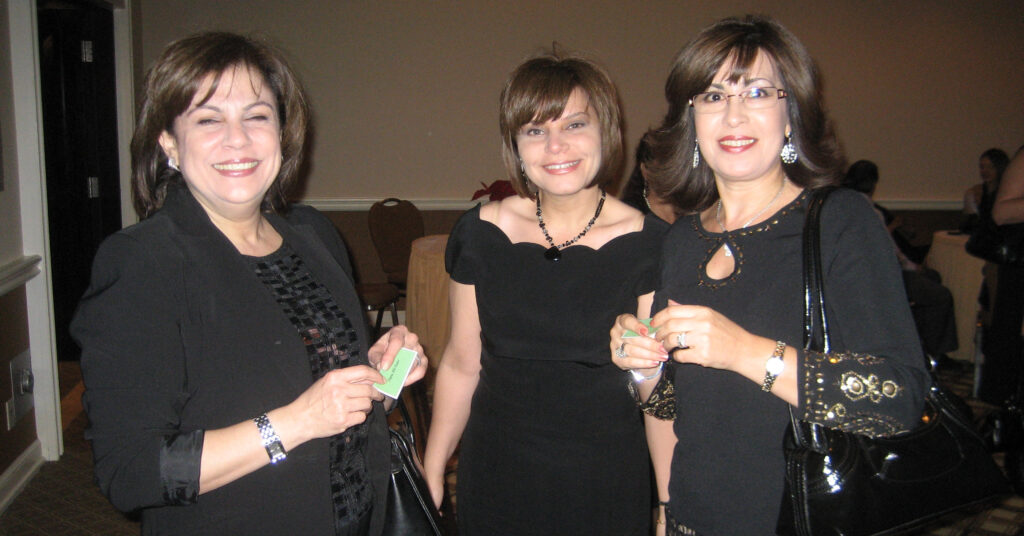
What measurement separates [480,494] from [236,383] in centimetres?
88

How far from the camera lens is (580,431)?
1866 millimetres

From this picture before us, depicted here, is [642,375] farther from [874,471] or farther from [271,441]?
[271,441]

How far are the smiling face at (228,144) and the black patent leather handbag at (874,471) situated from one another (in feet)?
3.68

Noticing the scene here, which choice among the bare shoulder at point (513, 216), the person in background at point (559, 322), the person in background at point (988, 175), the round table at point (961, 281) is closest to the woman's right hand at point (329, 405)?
Result: the person in background at point (559, 322)

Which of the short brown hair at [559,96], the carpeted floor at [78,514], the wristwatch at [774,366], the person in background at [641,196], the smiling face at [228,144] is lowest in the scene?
the carpeted floor at [78,514]

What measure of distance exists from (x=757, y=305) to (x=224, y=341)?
1.04 m

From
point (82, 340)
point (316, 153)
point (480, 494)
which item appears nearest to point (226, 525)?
point (82, 340)

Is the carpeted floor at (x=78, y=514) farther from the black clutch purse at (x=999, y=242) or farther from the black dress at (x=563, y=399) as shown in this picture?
the black dress at (x=563, y=399)

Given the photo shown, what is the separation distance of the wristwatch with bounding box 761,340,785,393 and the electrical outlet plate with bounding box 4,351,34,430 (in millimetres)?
→ 3974

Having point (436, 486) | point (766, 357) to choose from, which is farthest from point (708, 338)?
point (436, 486)

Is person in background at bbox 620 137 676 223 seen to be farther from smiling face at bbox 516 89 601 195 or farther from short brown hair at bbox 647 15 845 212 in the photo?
short brown hair at bbox 647 15 845 212

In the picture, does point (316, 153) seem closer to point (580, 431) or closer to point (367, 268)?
point (367, 268)

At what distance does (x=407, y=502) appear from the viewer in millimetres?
1657

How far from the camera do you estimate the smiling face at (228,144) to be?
1.44m
